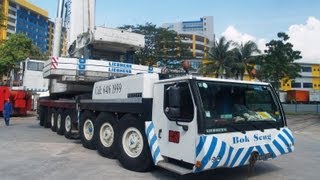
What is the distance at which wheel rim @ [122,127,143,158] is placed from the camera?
→ 25.9 ft

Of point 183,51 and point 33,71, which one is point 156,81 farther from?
point 183,51

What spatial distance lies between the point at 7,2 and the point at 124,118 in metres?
112

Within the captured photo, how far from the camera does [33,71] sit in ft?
86.7

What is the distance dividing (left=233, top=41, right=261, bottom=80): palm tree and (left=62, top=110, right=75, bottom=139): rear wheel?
40182 mm

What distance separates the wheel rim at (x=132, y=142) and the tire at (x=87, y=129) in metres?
2.34

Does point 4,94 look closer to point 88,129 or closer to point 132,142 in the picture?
point 88,129

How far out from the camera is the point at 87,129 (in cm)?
1101

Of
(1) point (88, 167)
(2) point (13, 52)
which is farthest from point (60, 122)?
(2) point (13, 52)

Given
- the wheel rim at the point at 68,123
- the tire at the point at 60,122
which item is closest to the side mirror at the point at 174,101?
the wheel rim at the point at 68,123

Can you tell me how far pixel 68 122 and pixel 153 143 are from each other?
6624 mm

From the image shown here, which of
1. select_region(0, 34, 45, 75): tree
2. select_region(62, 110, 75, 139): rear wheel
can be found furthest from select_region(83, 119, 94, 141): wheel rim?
select_region(0, 34, 45, 75): tree

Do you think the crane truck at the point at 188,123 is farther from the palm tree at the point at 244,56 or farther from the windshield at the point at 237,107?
the palm tree at the point at 244,56

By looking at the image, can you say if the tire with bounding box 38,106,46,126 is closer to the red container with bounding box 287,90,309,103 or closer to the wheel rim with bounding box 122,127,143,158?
the wheel rim with bounding box 122,127,143,158

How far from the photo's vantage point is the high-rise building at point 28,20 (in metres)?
112
